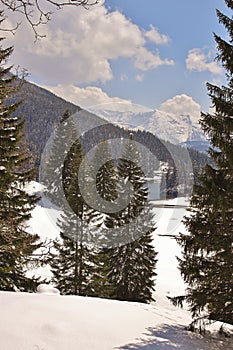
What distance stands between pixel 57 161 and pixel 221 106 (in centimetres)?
2186

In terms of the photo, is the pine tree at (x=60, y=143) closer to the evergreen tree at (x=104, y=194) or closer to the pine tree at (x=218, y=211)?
the evergreen tree at (x=104, y=194)

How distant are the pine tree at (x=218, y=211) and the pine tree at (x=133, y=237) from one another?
11.4 meters

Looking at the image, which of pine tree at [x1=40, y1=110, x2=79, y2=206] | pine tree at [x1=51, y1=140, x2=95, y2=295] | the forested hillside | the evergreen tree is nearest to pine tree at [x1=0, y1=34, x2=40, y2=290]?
pine tree at [x1=51, y1=140, x2=95, y2=295]

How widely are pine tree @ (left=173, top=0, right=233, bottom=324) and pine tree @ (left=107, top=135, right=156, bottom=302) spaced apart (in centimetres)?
1135

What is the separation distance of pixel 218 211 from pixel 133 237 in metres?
12.8

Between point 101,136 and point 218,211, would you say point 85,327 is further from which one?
point 101,136

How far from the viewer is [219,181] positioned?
7.62m

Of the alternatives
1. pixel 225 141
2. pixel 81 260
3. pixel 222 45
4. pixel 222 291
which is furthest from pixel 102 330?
pixel 81 260

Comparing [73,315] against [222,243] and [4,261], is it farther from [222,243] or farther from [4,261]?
[4,261]

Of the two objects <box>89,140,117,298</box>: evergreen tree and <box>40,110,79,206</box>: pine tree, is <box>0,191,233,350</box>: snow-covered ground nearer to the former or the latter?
<box>89,140,117,298</box>: evergreen tree

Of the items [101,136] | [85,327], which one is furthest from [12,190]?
[101,136]

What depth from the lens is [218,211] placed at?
7.67m

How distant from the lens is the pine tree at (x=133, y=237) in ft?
62.5

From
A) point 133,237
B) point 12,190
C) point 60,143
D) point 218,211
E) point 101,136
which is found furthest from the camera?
point 101,136
